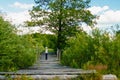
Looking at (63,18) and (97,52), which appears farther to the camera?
(63,18)

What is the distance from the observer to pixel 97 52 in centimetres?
2502

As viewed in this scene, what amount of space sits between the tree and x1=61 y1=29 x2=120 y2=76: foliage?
87.8 ft

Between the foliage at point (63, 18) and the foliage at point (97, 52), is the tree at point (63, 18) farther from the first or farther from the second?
the foliage at point (97, 52)

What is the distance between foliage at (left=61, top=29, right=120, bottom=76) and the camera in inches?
898

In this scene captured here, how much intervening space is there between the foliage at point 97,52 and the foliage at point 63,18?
87.8 feet

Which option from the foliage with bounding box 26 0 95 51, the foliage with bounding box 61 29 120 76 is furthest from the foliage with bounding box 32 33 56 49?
the foliage with bounding box 61 29 120 76

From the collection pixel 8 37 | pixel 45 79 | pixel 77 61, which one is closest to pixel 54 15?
pixel 77 61

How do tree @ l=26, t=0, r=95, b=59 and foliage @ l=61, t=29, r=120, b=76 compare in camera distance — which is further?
tree @ l=26, t=0, r=95, b=59

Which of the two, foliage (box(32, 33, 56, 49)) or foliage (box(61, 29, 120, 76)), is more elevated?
foliage (box(32, 33, 56, 49))

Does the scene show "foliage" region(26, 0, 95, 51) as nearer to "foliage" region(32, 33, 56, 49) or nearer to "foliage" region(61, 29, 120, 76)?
"foliage" region(32, 33, 56, 49)

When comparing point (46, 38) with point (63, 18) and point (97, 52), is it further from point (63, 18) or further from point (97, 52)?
point (97, 52)

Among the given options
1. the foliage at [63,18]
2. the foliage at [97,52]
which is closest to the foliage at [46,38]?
the foliage at [63,18]

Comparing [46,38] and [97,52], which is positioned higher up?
[46,38]

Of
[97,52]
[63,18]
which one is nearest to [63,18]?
[63,18]
